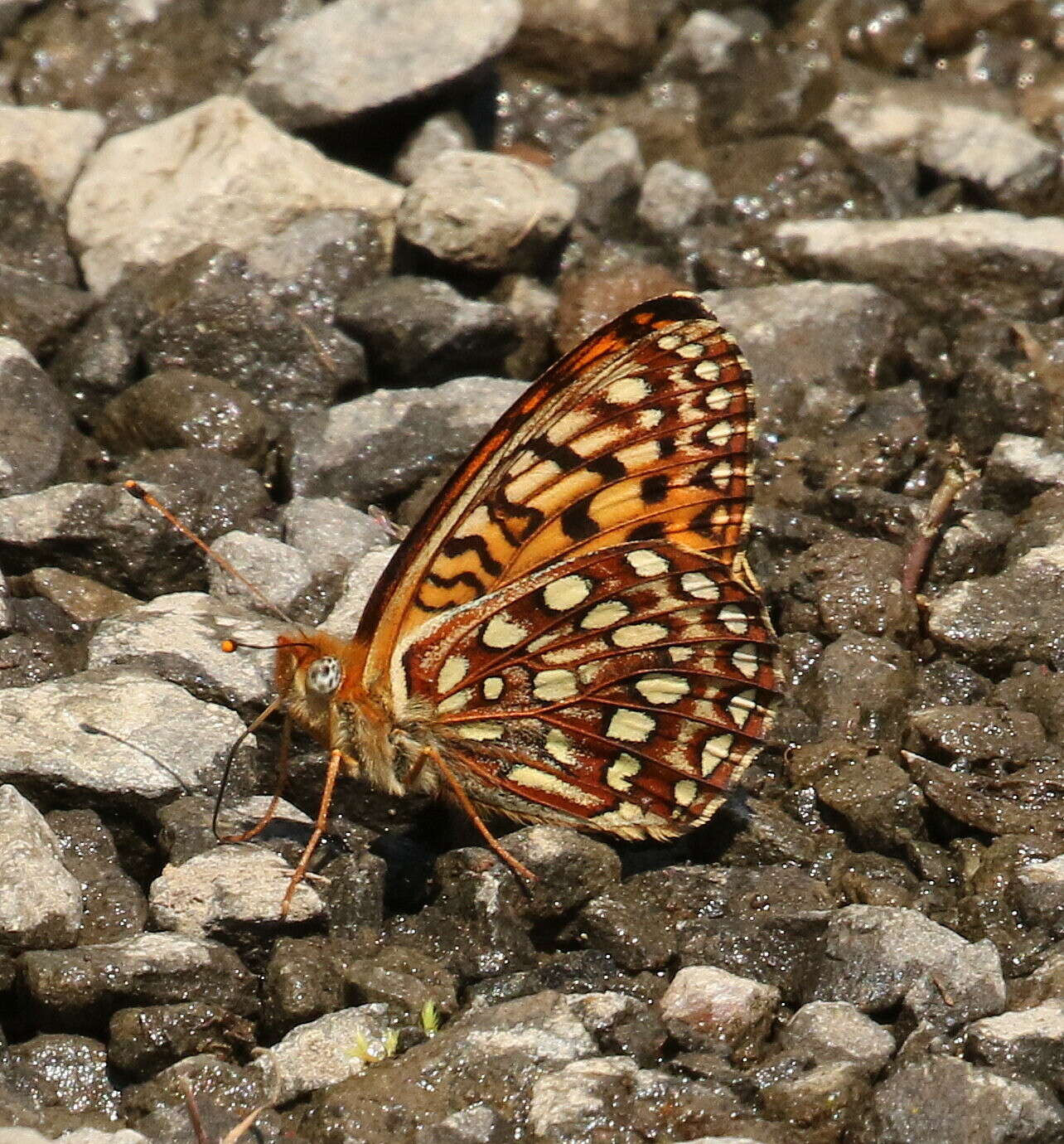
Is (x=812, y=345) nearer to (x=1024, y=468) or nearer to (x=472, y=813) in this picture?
(x=1024, y=468)

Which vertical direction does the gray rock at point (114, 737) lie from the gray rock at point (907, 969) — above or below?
above

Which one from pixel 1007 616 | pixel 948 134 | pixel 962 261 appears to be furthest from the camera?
pixel 948 134

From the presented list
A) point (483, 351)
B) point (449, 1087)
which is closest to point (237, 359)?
point (483, 351)

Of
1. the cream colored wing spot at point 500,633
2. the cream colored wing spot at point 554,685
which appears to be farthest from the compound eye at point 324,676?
the cream colored wing spot at point 554,685

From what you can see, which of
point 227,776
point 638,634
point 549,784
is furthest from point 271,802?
point 638,634

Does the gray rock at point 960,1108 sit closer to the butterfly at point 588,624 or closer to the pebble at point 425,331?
the butterfly at point 588,624

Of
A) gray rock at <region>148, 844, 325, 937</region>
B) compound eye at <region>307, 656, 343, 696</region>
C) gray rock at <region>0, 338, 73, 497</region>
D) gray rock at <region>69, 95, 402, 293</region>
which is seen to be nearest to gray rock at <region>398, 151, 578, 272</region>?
gray rock at <region>69, 95, 402, 293</region>

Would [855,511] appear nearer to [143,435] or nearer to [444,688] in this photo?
[444,688]
